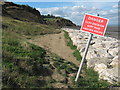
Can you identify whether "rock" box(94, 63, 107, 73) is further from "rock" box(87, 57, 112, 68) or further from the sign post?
the sign post

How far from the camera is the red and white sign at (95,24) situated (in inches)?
217

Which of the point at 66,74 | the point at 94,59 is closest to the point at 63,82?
the point at 66,74

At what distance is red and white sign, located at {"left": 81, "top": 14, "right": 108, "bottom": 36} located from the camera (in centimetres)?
551

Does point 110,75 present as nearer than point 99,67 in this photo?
Yes

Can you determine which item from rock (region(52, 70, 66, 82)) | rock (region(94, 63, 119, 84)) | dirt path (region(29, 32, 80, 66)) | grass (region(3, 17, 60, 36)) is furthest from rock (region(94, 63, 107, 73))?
grass (region(3, 17, 60, 36))

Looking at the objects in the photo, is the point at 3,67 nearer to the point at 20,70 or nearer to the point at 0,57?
the point at 20,70

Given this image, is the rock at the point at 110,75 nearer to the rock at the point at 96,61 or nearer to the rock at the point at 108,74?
the rock at the point at 108,74

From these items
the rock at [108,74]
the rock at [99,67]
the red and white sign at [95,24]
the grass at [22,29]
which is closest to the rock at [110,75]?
the rock at [108,74]

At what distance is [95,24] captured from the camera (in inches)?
221

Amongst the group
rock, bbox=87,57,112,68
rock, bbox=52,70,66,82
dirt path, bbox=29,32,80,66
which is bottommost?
dirt path, bbox=29,32,80,66

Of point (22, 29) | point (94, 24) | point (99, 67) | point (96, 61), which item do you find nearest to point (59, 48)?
point (96, 61)

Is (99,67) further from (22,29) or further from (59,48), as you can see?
(22,29)

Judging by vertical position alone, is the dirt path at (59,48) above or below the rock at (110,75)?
below

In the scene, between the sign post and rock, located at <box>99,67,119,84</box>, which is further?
rock, located at <box>99,67,119,84</box>
